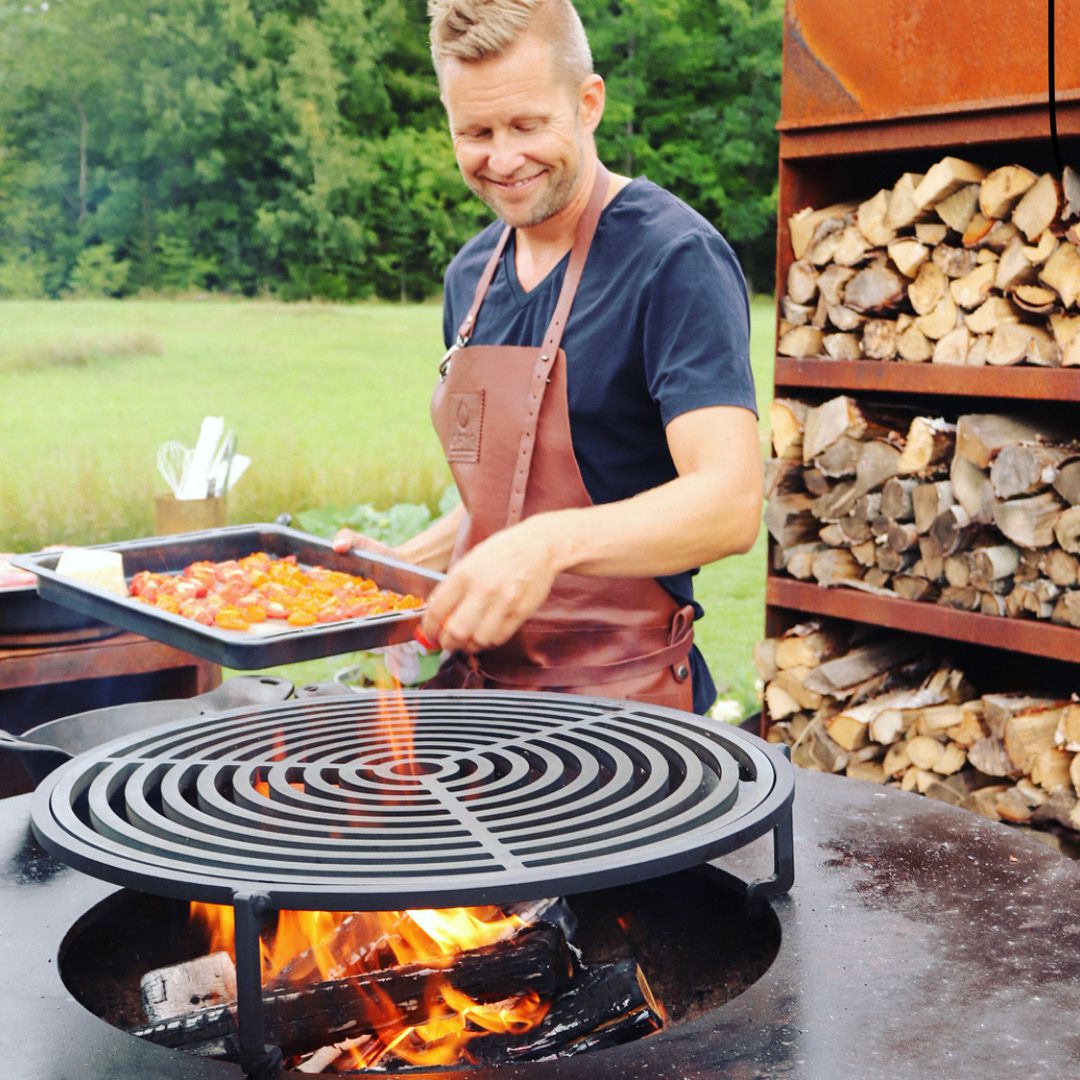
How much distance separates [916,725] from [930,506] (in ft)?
1.90

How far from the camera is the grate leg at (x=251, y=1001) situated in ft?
3.65

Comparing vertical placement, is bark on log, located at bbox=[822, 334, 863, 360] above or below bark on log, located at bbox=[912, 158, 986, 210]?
below

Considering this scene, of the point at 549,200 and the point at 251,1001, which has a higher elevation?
the point at 549,200

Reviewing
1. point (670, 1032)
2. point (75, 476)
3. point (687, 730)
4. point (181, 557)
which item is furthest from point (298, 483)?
point (670, 1032)

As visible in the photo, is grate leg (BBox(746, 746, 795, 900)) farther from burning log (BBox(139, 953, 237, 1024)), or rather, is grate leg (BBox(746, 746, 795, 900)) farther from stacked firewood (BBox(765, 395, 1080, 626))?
stacked firewood (BBox(765, 395, 1080, 626))

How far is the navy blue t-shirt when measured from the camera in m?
2.03

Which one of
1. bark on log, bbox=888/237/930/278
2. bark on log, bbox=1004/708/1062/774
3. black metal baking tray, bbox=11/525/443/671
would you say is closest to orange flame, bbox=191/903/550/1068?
black metal baking tray, bbox=11/525/443/671

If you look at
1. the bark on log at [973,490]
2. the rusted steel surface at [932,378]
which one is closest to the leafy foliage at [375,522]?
the rusted steel surface at [932,378]

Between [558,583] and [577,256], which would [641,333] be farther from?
[558,583]

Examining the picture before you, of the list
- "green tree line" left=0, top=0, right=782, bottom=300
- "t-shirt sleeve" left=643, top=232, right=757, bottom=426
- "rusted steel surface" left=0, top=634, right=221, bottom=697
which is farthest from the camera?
"green tree line" left=0, top=0, right=782, bottom=300

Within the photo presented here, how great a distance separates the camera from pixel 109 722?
2.00m

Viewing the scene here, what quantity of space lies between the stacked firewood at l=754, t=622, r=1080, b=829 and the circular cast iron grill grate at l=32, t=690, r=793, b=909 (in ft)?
5.80

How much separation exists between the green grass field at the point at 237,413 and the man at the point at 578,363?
9.19 ft

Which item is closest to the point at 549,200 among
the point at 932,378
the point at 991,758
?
the point at 932,378
